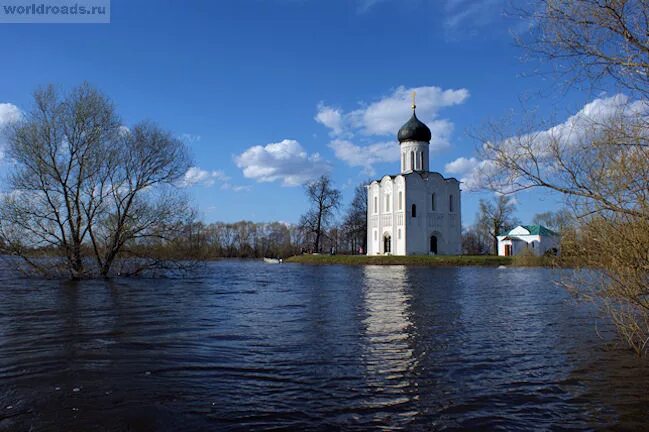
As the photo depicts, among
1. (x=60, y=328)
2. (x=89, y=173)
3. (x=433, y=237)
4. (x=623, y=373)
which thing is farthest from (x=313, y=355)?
(x=433, y=237)

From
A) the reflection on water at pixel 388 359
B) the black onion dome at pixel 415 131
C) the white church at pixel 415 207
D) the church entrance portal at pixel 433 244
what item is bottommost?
the reflection on water at pixel 388 359

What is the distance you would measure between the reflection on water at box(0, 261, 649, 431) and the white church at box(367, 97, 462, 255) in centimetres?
4769

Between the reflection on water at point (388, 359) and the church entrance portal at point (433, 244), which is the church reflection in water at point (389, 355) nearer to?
the reflection on water at point (388, 359)

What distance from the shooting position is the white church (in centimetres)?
6216

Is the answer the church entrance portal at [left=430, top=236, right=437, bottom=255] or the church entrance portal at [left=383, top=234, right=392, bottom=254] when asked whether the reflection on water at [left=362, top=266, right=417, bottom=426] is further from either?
the church entrance portal at [left=430, top=236, right=437, bottom=255]

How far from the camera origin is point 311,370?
7535 millimetres

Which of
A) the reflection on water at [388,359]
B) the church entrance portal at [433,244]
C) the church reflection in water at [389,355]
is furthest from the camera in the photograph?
the church entrance portal at [433,244]

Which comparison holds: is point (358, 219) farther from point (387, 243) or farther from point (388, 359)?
point (388, 359)

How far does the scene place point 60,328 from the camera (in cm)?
1078

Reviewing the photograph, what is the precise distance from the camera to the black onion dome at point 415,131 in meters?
64.1

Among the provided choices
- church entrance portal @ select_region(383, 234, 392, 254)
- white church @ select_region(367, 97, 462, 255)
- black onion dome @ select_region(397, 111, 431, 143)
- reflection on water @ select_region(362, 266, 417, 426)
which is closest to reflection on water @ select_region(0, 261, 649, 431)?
reflection on water @ select_region(362, 266, 417, 426)

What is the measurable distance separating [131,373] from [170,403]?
1.59 meters

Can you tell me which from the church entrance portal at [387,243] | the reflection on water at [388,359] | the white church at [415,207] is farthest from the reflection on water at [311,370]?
the church entrance portal at [387,243]

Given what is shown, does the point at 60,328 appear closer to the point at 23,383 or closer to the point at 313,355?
the point at 23,383
